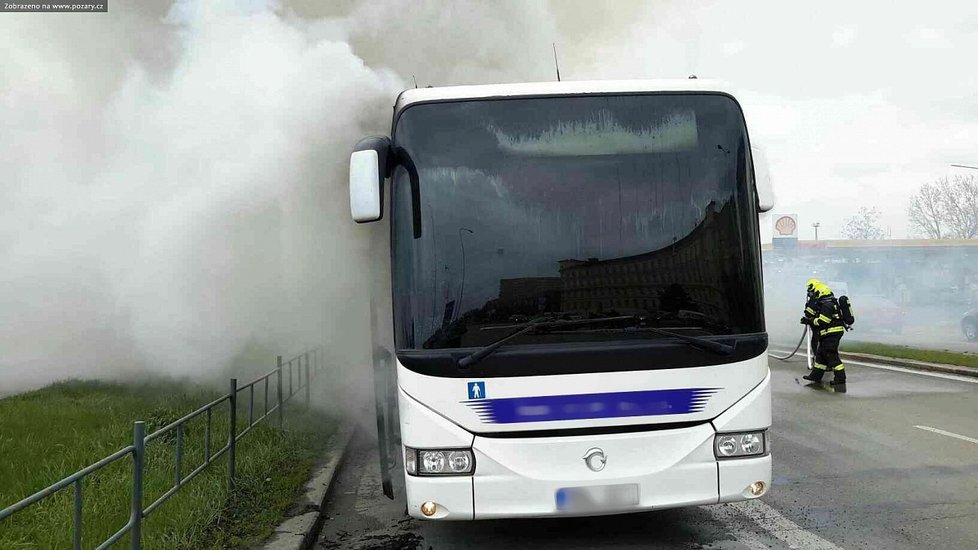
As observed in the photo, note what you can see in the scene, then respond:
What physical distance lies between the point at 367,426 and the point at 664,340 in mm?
5233

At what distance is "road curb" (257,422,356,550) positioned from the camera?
459 centimetres

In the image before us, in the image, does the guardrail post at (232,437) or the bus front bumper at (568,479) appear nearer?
the bus front bumper at (568,479)

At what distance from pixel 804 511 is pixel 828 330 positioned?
5.97m

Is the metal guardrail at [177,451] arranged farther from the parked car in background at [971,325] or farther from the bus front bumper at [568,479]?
the parked car in background at [971,325]

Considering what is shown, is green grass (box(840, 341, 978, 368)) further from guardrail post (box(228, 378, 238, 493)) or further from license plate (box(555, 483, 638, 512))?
guardrail post (box(228, 378, 238, 493))

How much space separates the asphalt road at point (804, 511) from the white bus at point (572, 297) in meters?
0.84

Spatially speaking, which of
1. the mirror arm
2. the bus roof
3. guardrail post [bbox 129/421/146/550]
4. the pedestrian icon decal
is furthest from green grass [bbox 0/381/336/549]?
the bus roof

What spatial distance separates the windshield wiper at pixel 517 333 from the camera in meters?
3.86

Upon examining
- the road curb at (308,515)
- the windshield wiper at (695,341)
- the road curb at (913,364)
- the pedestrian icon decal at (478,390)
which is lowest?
the road curb at (913,364)

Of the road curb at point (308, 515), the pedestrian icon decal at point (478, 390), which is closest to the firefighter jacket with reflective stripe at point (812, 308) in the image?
the road curb at point (308, 515)

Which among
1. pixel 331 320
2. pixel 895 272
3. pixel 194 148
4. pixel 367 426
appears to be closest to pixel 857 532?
pixel 367 426

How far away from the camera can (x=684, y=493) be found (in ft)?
12.9

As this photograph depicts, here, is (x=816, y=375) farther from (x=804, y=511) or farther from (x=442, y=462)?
(x=442, y=462)

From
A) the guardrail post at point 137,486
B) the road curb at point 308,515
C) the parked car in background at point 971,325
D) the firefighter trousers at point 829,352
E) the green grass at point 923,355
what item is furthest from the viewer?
the parked car in background at point 971,325
